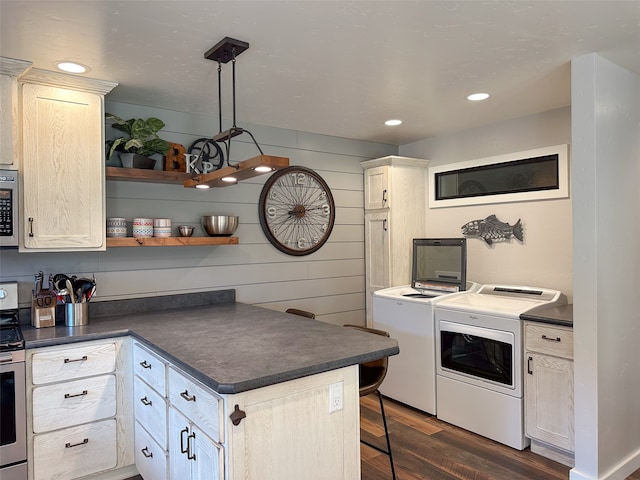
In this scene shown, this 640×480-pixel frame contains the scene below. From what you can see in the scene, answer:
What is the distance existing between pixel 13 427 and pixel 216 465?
1.28 meters

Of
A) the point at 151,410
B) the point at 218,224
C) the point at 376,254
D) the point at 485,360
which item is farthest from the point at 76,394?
the point at 376,254

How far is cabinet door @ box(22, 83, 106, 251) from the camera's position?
250cm

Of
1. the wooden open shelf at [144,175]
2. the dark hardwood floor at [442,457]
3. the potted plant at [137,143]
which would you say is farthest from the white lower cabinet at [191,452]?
the potted plant at [137,143]

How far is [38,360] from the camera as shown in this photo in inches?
91.9

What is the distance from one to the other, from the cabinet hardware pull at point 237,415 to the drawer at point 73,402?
4.19ft

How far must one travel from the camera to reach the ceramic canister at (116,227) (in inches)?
113

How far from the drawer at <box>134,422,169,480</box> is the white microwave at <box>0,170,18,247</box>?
48.1 inches

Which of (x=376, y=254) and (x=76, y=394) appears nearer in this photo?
(x=76, y=394)

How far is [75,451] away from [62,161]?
1.60 metres

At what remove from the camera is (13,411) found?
7.38ft

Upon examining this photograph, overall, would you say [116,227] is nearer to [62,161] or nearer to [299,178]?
[62,161]

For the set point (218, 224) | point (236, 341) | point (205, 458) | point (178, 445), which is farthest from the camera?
point (218, 224)

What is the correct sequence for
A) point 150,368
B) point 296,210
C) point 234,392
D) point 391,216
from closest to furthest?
point 234,392
point 150,368
point 296,210
point 391,216

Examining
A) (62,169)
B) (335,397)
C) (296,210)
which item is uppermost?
(62,169)
